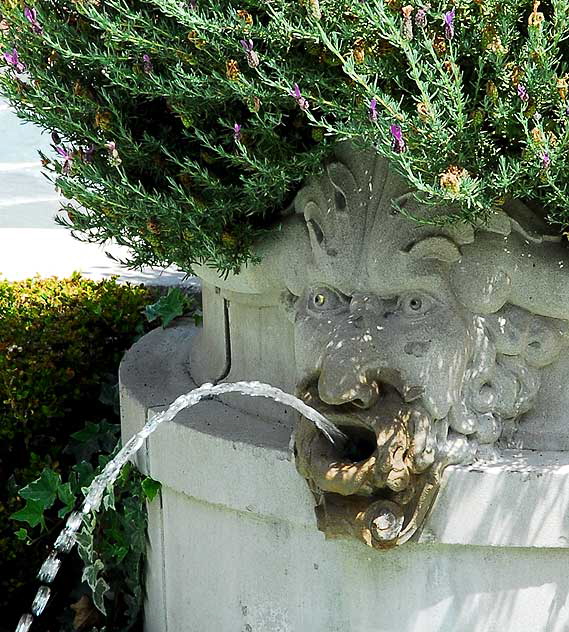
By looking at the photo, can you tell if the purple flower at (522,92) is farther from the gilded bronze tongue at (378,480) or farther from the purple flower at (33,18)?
the purple flower at (33,18)

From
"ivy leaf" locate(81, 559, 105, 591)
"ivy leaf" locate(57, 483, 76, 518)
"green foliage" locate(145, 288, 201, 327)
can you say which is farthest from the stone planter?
"green foliage" locate(145, 288, 201, 327)

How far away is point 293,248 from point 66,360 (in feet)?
4.87

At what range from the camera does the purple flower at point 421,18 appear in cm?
213

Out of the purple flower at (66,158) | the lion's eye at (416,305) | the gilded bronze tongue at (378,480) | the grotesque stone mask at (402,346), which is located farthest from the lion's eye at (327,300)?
the purple flower at (66,158)

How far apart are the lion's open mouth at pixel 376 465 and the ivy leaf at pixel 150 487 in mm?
643

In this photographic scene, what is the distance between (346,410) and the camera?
2.55 m

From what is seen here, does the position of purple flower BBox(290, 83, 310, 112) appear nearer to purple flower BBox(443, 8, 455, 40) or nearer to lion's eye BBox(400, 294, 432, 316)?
purple flower BBox(443, 8, 455, 40)

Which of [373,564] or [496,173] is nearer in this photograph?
[496,173]

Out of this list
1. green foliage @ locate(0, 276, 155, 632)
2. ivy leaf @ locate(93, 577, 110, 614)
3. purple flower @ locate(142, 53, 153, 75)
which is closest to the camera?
purple flower @ locate(142, 53, 153, 75)

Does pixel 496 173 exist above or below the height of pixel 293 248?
above

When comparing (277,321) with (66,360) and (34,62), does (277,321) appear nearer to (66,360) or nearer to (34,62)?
(34,62)

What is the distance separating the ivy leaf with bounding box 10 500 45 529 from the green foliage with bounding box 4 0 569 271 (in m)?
1.12

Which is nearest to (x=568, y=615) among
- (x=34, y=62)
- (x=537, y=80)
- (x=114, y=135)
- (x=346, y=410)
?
(x=346, y=410)

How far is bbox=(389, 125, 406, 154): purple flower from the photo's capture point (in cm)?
214
